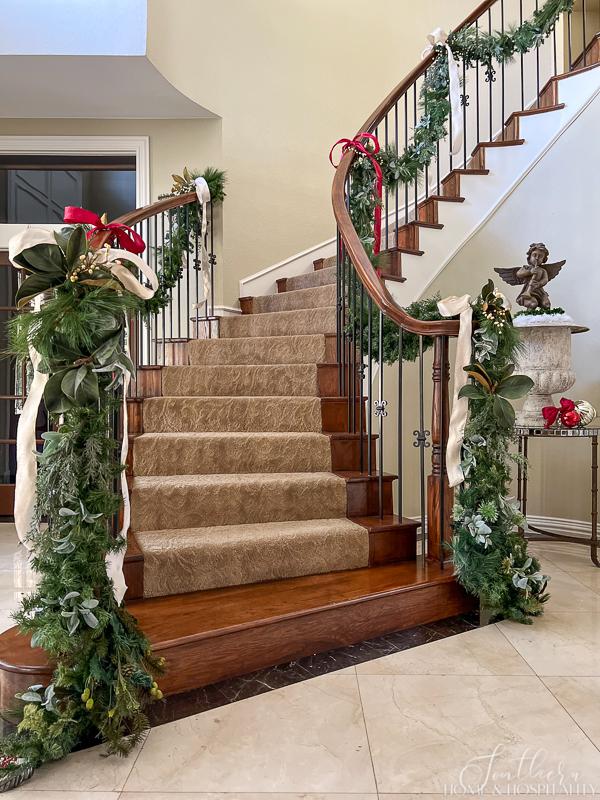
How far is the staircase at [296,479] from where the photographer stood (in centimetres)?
185

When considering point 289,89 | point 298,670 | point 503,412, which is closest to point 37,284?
point 298,670

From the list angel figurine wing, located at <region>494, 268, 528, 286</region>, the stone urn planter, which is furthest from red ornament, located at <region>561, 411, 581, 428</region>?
angel figurine wing, located at <region>494, 268, 528, 286</region>

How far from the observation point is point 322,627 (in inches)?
74.5

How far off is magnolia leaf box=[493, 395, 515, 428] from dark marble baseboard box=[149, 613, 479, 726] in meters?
0.75

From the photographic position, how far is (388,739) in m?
1.44

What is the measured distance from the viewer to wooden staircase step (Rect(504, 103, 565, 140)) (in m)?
3.72

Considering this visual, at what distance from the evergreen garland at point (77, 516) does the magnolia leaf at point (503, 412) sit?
1.32 metres

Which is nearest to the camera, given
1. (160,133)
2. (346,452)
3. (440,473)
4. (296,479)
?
(440,473)

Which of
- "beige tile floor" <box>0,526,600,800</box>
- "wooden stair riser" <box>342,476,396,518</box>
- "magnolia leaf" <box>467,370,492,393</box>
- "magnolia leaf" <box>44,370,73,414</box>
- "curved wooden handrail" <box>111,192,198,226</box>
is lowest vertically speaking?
"beige tile floor" <box>0,526,600,800</box>

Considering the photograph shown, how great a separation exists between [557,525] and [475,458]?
6.34 feet

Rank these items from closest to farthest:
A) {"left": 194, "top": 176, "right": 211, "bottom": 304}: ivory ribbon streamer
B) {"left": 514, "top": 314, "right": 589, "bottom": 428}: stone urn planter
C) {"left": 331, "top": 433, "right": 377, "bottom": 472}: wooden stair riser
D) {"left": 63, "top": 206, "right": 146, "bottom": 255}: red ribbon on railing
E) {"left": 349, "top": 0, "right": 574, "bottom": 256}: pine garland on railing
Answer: {"left": 63, "top": 206, "right": 146, "bottom": 255}: red ribbon on railing, {"left": 331, "top": 433, "right": 377, "bottom": 472}: wooden stair riser, {"left": 514, "top": 314, "right": 589, "bottom": 428}: stone urn planter, {"left": 349, "top": 0, "right": 574, "bottom": 256}: pine garland on railing, {"left": 194, "top": 176, "right": 211, "bottom": 304}: ivory ribbon streamer

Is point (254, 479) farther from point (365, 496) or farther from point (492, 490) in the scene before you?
point (492, 490)

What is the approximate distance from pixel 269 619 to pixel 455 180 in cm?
318

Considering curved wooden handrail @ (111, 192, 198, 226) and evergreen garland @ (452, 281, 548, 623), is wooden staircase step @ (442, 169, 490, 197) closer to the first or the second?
curved wooden handrail @ (111, 192, 198, 226)
